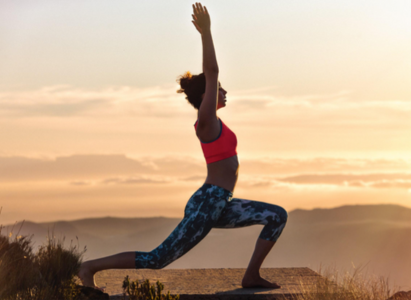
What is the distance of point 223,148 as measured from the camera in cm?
519

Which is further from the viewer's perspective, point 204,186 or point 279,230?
point 279,230

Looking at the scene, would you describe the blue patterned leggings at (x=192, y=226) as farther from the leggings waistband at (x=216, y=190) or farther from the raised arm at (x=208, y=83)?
the raised arm at (x=208, y=83)

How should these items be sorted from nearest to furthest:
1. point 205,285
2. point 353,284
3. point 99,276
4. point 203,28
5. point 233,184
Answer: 1. point 203,28
2. point 233,184
3. point 353,284
4. point 205,285
5. point 99,276

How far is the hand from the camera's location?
5.00 meters

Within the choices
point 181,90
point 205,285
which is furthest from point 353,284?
point 181,90

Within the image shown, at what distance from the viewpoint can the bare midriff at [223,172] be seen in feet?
17.2

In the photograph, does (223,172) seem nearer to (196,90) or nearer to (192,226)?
(192,226)

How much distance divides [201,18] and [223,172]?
1.56 meters

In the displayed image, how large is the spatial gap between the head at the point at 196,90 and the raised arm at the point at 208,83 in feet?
1.16

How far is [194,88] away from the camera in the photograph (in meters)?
5.32

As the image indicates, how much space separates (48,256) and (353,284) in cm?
342

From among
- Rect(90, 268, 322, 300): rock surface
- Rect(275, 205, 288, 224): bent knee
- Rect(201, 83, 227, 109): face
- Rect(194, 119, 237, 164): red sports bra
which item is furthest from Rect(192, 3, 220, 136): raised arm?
Rect(90, 268, 322, 300): rock surface

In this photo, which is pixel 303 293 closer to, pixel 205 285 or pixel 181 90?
pixel 205 285

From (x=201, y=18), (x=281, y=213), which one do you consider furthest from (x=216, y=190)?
(x=201, y=18)
